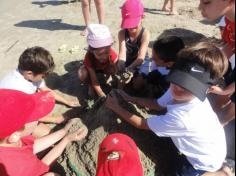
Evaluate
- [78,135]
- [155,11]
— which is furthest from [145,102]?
[155,11]

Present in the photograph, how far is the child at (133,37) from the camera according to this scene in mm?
3576

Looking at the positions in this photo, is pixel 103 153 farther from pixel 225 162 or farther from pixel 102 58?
pixel 102 58

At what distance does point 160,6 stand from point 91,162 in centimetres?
379

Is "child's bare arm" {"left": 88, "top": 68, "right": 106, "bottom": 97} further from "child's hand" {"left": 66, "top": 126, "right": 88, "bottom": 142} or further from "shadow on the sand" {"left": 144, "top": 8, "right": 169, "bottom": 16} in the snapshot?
"shadow on the sand" {"left": 144, "top": 8, "right": 169, "bottom": 16}

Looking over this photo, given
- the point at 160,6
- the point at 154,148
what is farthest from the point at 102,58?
the point at 160,6

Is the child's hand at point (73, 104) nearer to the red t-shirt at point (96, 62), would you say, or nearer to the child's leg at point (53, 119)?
the child's leg at point (53, 119)

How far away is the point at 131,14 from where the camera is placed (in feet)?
11.9

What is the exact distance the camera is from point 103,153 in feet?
6.92

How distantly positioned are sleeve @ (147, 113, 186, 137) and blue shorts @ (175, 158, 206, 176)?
310 millimetres

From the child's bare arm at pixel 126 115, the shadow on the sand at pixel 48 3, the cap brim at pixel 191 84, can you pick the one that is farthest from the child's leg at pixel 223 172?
the shadow on the sand at pixel 48 3

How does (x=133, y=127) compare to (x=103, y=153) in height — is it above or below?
below

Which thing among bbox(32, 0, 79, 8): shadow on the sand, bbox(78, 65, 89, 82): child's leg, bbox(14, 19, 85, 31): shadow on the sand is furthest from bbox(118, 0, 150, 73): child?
bbox(32, 0, 79, 8): shadow on the sand

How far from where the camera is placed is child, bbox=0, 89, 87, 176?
222 cm

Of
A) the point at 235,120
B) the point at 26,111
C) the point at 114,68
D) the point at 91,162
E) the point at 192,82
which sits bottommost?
the point at 91,162
